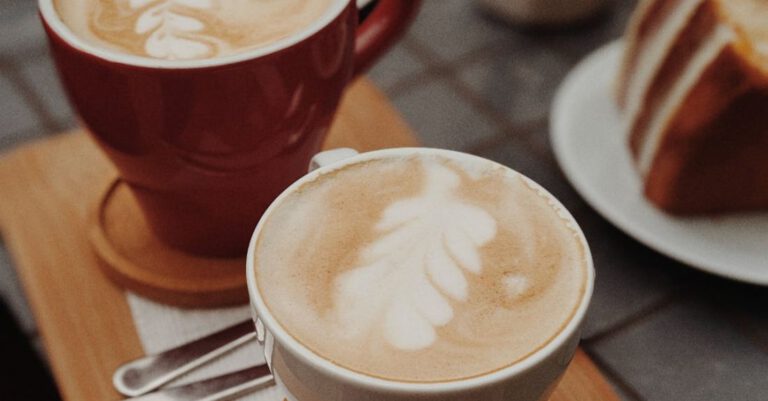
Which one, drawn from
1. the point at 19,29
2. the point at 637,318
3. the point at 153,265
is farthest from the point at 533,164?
the point at 19,29

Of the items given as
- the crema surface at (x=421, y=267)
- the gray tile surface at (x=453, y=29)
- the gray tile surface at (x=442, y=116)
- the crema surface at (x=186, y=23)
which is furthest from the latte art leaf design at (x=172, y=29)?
the gray tile surface at (x=453, y=29)

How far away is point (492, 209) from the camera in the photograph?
1.36ft

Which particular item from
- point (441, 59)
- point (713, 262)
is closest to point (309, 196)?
point (713, 262)

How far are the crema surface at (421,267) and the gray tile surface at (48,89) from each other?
552 mm

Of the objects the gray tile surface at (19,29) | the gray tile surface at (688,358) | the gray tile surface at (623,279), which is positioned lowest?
the gray tile surface at (19,29)

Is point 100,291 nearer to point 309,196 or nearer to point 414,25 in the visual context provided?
point 309,196

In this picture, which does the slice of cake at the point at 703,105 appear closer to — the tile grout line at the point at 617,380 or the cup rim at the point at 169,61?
the tile grout line at the point at 617,380

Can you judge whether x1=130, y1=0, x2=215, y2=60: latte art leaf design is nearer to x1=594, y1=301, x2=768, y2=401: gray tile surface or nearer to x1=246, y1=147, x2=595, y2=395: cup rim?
x1=246, y1=147, x2=595, y2=395: cup rim

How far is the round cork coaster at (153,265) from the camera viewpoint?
54cm

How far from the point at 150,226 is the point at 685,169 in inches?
17.2

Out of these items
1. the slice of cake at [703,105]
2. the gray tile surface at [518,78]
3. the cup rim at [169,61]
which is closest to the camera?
the cup rim at [169,61]

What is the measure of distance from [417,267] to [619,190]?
1.26 feet

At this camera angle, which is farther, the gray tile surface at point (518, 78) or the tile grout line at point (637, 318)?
the gray tile surface at point (518, 78)

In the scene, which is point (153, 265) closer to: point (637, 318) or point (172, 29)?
point (172, 29)
